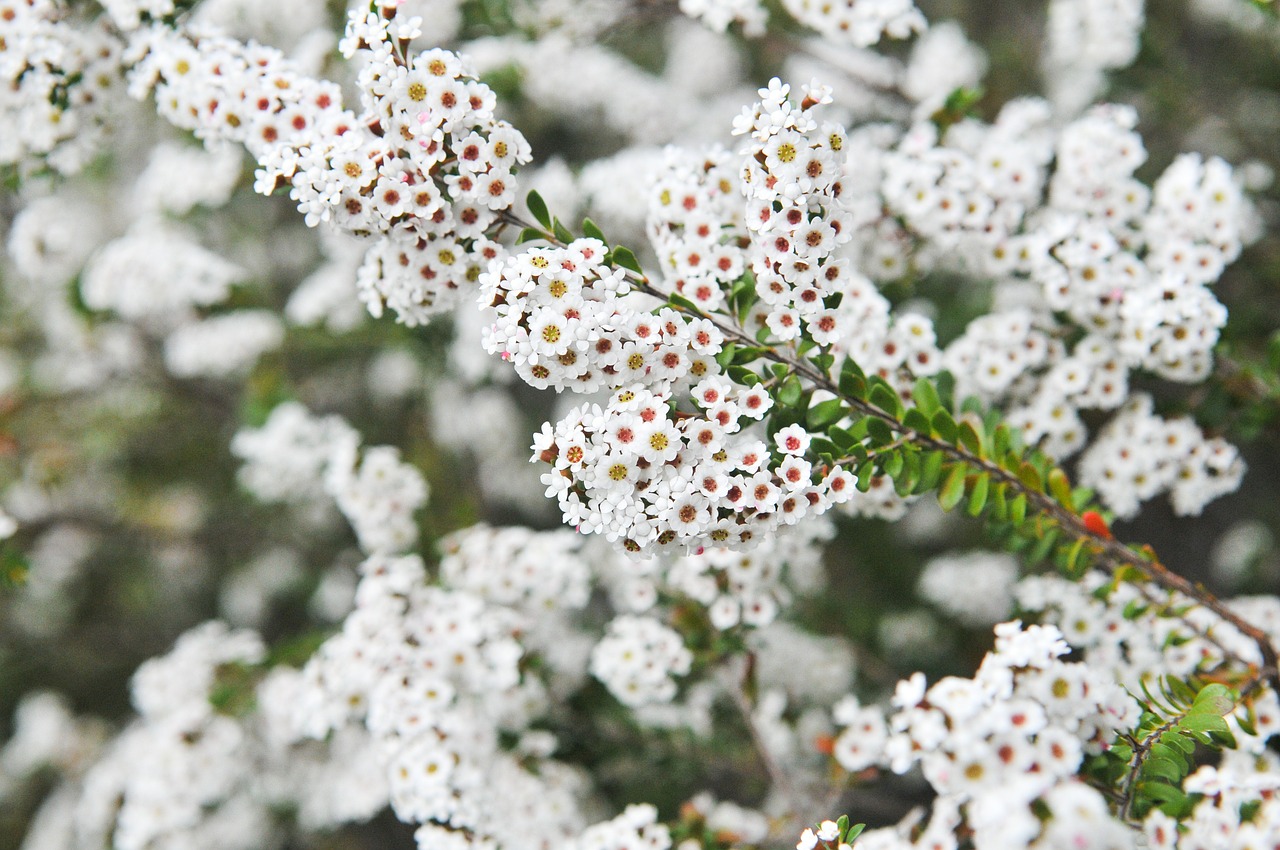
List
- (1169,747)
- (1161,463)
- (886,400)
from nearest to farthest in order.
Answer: (1169,747) → (886,400) → (1161,463)

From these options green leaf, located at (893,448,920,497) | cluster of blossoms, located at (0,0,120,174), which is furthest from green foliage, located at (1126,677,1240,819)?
cluster of blossoms, located at (0,0,120,174)

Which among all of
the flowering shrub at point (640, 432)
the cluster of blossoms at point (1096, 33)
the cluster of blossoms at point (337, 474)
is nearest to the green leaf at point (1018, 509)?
the flowering shrub at point (640, 432)

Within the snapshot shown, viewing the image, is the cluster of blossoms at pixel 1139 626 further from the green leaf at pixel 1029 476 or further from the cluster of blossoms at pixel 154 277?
the cluster of blossoms at pixel 154 277

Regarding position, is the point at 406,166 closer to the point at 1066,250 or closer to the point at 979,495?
the point at 979,495

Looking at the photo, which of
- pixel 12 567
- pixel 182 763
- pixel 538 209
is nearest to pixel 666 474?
pixel 538 209

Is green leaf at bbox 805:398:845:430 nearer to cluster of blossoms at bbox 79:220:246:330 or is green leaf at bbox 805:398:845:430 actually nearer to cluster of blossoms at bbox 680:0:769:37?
cluster of blossoms at bbox 680:0:769:37

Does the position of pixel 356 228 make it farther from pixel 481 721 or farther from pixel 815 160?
pixel 481 721
